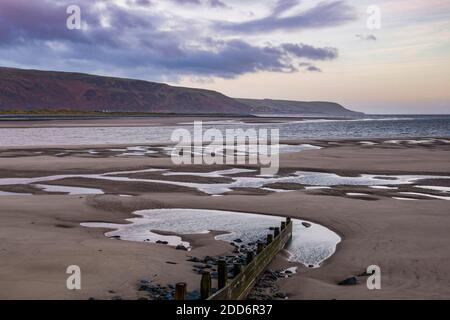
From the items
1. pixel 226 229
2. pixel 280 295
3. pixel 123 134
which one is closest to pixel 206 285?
pixel 280 295

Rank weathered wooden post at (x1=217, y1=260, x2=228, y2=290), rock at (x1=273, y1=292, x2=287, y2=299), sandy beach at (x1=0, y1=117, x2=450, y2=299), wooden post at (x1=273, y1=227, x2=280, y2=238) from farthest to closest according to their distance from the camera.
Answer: wooden post at (x1=273, y1=227, x2=280, y2=238)
sandy beach at (x1=0, y1=117, x2=450, y2=299)
rock at (x1=273, y1=292, x2=287, y2=299)
weathered wooden post at (x1=217, y1=260, x2=228, y2=290)

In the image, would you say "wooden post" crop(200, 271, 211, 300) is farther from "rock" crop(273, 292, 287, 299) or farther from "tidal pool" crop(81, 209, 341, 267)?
"tidal pool" crop(81, 209, 341, 267)

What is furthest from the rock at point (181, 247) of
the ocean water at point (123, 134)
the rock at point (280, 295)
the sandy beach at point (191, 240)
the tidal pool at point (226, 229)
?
the ocean water at point (123, 134)

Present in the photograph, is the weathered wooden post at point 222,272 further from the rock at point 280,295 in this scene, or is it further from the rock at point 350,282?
the rock at point 350,282

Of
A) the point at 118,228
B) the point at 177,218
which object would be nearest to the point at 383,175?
the point at 177,218

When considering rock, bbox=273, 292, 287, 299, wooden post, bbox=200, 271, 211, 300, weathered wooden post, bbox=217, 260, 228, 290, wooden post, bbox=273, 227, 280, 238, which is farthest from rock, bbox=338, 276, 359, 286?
wooden post, bbox=200, 271, 211, 300

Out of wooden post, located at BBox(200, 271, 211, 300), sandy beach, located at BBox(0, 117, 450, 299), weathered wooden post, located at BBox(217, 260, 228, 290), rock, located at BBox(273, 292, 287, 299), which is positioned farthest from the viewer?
sandy beach, located at BBox(0, 117, 450, 299)
